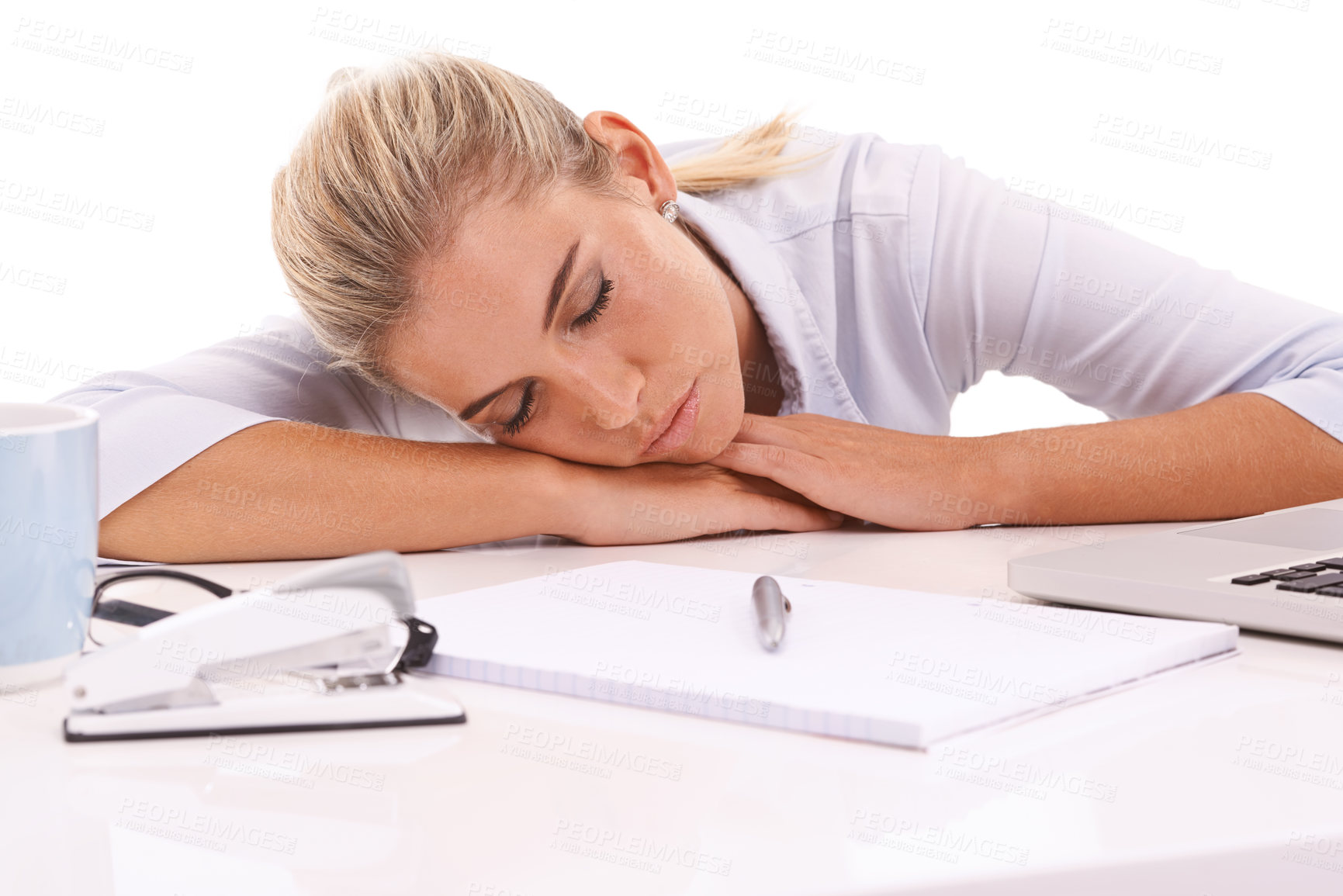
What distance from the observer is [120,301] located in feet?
7.27

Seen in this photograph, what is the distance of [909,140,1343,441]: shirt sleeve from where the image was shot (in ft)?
4.01

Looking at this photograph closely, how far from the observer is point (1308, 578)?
666 mm

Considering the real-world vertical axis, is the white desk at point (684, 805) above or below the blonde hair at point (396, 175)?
below

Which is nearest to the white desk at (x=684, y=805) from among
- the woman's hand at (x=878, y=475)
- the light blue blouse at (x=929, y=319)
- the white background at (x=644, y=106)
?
the woman's hand at (x=878, y=475)

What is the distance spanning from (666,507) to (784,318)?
413 mm

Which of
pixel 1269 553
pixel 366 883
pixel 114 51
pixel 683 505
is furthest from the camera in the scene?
pixel 114 51

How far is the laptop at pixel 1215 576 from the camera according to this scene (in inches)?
25.2

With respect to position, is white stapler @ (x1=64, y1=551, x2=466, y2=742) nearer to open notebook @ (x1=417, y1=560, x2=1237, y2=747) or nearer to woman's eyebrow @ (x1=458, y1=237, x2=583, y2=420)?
open notebook @ (x1=417, y1=560, x2=1237, y2=747)

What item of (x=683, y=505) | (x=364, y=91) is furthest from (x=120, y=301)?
(x=683, y=505)

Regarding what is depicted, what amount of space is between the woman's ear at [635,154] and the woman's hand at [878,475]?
329 mm

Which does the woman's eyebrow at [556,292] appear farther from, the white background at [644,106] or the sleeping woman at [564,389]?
the white background at [644,106]

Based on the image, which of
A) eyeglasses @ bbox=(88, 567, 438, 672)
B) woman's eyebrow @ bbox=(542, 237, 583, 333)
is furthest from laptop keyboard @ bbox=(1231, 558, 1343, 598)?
woman's eyebrow @ bbox=(542, 237, 583, 333)

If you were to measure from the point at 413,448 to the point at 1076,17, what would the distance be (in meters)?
2.02

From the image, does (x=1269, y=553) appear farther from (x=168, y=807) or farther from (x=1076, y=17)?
(x=1076, y=17)
